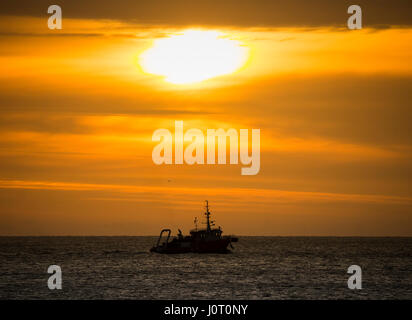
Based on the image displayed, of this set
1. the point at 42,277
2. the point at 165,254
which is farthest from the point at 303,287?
the point at 165,254

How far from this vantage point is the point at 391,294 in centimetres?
6272

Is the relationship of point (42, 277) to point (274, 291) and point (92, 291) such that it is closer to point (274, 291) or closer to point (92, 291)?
point (92, 291)

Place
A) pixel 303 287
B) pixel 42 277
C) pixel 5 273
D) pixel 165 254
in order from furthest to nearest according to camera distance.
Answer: pixel 165 254, pixel 5 273, pixel 42 277, pixel 303 287
